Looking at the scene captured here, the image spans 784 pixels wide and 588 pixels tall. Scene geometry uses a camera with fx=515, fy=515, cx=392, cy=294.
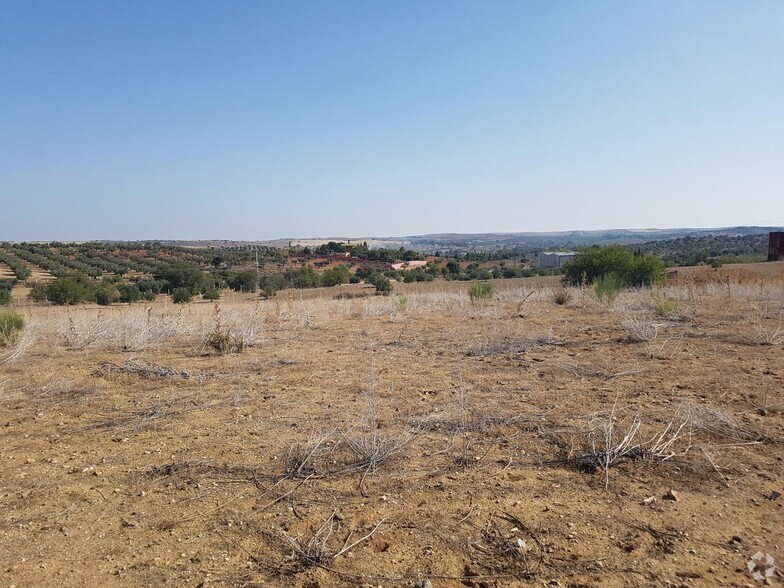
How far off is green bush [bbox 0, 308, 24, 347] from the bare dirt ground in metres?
1.63

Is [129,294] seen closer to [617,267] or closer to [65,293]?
[65,293]

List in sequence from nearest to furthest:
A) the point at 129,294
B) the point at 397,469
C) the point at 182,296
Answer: the point at 397,469 → the point at 182,296 → the point at 129,294

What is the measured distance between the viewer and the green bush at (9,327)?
844cm

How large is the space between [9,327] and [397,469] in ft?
27.6

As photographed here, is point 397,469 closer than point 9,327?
Yes

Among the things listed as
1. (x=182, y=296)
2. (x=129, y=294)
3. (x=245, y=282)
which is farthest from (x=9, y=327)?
(x=245, y=282)

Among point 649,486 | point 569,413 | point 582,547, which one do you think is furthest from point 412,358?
point 582,547

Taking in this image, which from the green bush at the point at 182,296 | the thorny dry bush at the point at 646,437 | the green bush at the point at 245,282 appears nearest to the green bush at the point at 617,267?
the thorny dry bush at the point at 646,437

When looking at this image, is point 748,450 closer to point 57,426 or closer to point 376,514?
point 376,514

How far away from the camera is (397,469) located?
3635 millimetres

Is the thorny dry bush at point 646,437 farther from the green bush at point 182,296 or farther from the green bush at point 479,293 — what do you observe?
the green bush at point 182,296

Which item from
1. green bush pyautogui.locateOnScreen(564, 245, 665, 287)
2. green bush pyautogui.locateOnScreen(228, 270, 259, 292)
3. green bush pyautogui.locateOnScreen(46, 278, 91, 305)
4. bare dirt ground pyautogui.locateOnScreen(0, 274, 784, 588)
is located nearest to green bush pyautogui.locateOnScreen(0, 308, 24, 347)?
bare dirt ground pyautogui.locateOnScreen(0, 274, 784, 588)

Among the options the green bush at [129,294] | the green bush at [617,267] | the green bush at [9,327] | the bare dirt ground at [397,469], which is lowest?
the green bush at [129,294]

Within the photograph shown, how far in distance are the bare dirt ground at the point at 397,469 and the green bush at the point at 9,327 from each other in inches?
64.2
